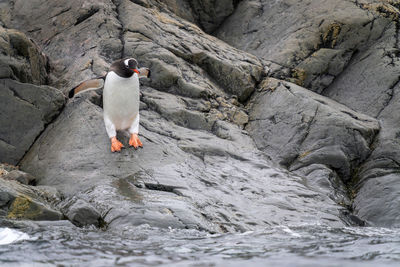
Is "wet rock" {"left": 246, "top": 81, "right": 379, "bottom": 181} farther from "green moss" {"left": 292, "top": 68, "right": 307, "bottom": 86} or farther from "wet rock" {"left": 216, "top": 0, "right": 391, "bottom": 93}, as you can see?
"wet rock" {"left": 216, "top": 0, "right": 391, "bottom": 93}

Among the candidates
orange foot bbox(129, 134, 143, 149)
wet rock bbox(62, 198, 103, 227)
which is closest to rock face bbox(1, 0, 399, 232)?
wet rock bbox(62, 198, 103, 227)

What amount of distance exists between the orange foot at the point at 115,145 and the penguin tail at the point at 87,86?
1.19 metres

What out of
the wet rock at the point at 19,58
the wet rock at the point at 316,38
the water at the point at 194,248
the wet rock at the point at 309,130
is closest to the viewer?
the water at the point at 194,248

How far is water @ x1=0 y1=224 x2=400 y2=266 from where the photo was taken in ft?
13.7

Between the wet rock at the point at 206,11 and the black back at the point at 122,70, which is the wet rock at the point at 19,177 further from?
the wet rock at the point at 206,11

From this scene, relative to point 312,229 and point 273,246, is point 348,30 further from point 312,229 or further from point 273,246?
point 273,246

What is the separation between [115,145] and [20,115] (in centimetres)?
184

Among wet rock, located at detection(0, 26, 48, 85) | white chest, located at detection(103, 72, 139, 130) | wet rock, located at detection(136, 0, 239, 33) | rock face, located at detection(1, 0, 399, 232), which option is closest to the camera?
rock face, located at detection(1, 0, 399, 232)

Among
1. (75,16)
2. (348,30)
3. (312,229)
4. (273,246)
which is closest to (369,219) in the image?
(312,229)

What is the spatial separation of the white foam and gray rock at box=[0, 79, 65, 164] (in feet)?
10.4

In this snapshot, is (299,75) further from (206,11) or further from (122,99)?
(122,99)

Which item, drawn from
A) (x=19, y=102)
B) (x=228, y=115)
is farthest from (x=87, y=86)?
(x=228, y=115)

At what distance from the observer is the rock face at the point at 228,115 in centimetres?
679

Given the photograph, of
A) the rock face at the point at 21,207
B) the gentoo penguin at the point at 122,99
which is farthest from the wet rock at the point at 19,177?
the gentoo penguin at the point at 122,99
